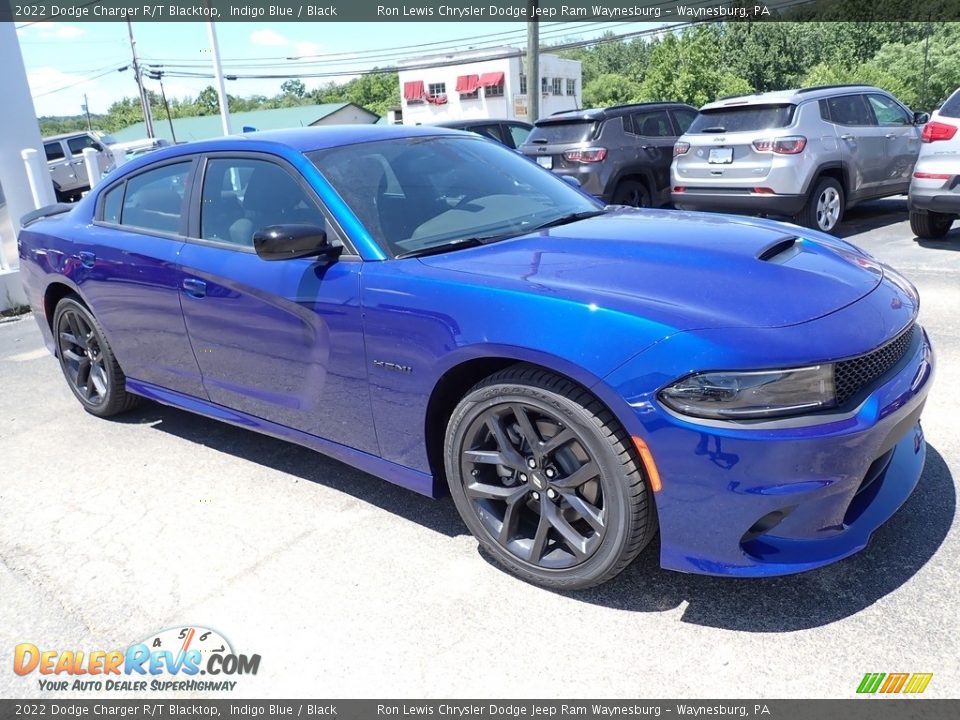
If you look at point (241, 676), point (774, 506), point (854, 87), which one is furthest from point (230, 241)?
point (854, 87)

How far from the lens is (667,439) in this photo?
7.37 feet

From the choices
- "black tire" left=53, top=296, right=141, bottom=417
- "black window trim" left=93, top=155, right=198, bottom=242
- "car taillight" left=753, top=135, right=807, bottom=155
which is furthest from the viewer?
"car taillight" left=753, top=135, right=807, bottom=155

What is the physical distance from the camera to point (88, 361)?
478cm

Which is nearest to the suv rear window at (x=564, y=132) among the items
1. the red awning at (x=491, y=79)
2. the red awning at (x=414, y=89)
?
the red awning at (x=491, y=79)

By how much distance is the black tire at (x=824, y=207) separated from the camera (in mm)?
8414

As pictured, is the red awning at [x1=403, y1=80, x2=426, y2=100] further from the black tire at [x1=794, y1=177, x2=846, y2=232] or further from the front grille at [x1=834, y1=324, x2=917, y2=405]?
the front grille at [x1=834, y1=324, x2=917, y2=405]

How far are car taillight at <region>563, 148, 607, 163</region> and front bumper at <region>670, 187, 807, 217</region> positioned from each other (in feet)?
3.44

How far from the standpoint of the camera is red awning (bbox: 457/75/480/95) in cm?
5747

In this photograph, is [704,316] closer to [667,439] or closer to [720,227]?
[667,439]

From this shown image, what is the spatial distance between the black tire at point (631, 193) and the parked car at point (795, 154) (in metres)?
0.89

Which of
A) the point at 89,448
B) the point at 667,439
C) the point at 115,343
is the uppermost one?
the point at 667,439

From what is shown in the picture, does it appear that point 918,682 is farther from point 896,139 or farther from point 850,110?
point 896,139

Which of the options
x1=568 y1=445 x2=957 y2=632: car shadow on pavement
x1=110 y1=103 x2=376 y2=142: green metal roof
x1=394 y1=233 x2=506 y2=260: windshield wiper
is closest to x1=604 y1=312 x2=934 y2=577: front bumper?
x1=568 y1=445 x2=957 y2=632: car shadow on pavement

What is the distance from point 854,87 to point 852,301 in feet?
26.2
